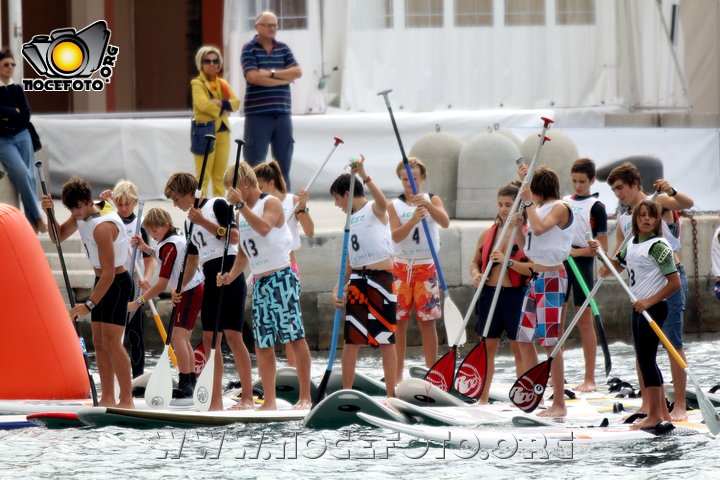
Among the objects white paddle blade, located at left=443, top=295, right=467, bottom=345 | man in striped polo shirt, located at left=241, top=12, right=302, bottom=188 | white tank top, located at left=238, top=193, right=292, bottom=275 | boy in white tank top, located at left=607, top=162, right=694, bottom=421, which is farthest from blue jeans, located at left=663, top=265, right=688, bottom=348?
man in striped polo shirt, located at left=241, top=12, right=302, bottom=188

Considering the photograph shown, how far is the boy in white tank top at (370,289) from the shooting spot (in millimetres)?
8391

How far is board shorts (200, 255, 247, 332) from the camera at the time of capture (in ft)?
27.6

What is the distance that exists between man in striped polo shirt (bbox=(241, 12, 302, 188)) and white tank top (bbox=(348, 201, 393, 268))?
14.1 feet

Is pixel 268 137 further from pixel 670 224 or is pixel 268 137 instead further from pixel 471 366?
pixel 670 224

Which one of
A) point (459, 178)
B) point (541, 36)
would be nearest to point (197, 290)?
point (459, 178)

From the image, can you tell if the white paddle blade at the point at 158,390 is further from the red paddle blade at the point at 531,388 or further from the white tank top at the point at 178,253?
the red paddle blade at the point at 531,388

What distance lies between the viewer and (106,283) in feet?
26.8

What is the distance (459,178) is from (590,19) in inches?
187

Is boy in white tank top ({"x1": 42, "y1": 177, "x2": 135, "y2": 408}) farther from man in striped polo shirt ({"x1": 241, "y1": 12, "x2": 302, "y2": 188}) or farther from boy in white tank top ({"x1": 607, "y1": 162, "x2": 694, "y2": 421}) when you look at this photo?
man in striped polo shirt ({"x1": 241, "y1": 12, "x2": 302, "y2": 188})

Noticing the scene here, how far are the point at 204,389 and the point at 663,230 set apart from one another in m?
2.97

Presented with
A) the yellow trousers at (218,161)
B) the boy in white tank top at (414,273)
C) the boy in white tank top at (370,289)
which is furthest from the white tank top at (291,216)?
the yellow trousers at (218,161)

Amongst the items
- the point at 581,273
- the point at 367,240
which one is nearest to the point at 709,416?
the point at 581,273

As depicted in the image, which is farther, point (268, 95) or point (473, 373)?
point (268, 95)

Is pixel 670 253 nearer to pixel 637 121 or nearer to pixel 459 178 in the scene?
pixel 459 178
